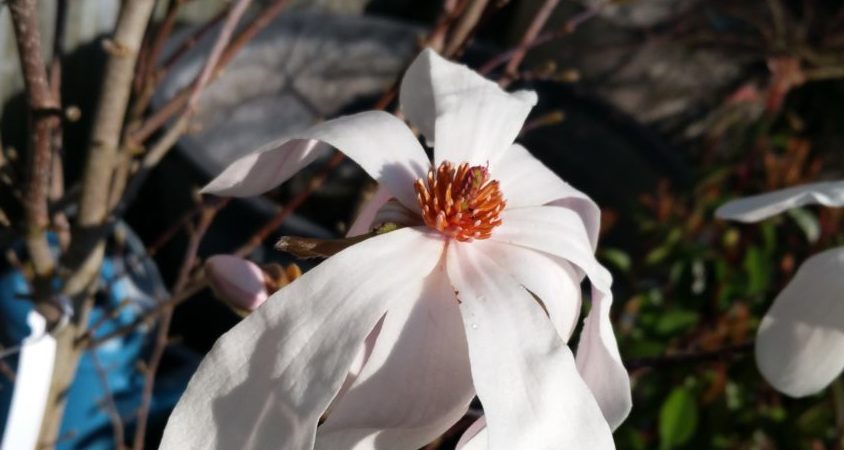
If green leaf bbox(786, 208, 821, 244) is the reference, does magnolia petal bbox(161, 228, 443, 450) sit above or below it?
above

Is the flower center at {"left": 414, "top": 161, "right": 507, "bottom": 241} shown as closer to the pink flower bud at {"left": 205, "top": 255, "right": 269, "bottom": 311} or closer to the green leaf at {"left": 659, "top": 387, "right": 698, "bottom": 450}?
the pink flower bud at {"left": 205, "top": 255, "right": 269, "bottom": 311}

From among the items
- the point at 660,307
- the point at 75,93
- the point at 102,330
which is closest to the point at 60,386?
the point at 102,330

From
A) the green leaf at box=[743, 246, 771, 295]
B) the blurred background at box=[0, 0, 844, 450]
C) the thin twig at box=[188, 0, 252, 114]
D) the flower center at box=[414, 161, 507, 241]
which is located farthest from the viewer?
the green leaf at box=[743, 246, 771, 295]

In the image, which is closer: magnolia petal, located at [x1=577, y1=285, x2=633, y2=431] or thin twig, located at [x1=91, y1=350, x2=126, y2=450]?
magnolia petal, located at [x1=577, y1=285, x2=633, y2=431]

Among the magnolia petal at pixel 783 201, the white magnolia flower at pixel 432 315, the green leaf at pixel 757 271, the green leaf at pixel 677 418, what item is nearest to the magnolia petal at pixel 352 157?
the white magnolia flower at pixel 432 315

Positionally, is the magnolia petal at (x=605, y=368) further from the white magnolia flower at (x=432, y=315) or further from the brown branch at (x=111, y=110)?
the brown branch at (x=111, y=110)

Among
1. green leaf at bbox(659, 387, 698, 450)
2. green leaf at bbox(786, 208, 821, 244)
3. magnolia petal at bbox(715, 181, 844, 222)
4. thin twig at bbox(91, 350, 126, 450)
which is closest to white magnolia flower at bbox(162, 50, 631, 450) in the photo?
magnolia petal at bbox(715, 181, 844, 222)

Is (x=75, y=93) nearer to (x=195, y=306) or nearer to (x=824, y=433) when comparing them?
(x=195, y=306)

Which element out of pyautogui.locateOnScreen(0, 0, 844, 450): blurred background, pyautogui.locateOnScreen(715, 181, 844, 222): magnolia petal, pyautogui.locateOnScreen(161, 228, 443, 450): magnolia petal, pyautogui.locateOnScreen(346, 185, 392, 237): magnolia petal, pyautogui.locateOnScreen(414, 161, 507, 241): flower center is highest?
pyautogui.locateOnScreen(161, 228, 443, 450): magnolia petal
